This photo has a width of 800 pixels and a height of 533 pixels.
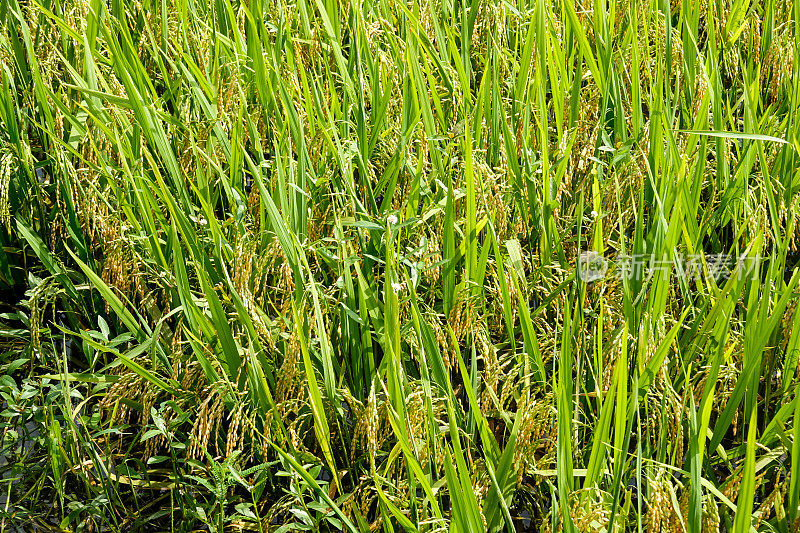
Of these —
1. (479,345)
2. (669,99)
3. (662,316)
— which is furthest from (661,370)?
(669,99)

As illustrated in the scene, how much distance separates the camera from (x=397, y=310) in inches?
50.6

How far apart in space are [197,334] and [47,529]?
0.42m

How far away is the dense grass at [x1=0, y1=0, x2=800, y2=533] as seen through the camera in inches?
52.8

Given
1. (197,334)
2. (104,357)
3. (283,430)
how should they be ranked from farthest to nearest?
(104,357), (197,334), (283,430)

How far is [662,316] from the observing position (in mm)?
1485

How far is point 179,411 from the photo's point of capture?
1486mm

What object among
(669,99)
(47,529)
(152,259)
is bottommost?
(47,529)

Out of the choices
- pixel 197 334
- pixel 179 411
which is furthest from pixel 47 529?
pixel 197 334

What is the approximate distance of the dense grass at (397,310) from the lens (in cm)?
134

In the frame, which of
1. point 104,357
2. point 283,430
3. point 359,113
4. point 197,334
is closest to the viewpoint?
point 283,430

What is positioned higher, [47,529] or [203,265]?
[203,265]

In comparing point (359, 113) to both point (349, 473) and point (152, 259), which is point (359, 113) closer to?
point (152, 259)

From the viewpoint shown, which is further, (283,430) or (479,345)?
(479,345)

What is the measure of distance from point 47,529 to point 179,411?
30 centimetres
